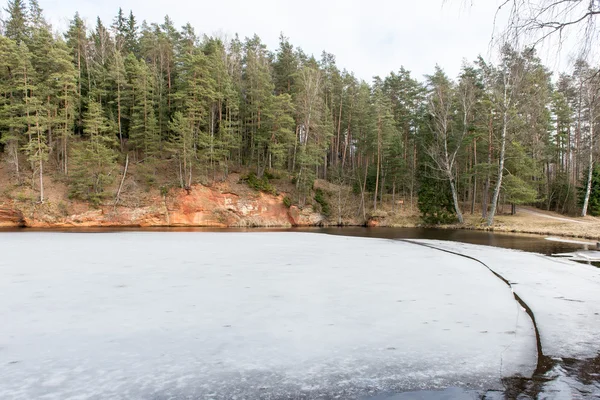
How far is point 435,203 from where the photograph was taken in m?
30.5

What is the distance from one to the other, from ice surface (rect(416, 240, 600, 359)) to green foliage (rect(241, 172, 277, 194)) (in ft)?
74.2

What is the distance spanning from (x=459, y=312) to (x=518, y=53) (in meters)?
3.23

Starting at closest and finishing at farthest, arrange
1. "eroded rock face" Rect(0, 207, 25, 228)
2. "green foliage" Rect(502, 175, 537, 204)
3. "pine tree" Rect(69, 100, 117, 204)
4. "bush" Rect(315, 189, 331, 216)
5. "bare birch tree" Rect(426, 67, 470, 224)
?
"eroded rock face" Rect(0, 207, 25, 228) < "pine tree" Rect(69, 100, 117, 204) < "green foliage" Rect(502, 175, 537, 204) < "bare birch tree" Rect(426, 67, 470, 224) < "bush" Rect(315, 189, 331, 216)

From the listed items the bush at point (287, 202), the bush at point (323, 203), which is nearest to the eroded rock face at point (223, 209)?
the bush at point (287, 202)

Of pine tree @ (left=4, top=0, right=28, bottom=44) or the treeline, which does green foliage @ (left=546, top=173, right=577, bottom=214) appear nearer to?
the treeline

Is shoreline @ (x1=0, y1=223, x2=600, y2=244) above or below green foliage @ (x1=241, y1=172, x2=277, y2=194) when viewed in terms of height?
below

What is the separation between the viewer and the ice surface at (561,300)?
3437 millimetres

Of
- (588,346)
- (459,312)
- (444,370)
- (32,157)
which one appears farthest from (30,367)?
(32,157)

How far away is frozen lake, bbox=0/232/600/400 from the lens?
2613mm

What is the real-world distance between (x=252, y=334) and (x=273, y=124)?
28.8m

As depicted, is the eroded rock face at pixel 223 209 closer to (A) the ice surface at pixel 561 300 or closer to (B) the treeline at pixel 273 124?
(B) the treeline at pixel 273 124

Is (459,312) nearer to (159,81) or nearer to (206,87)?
(206,87)

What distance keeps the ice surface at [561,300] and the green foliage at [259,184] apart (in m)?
22.6

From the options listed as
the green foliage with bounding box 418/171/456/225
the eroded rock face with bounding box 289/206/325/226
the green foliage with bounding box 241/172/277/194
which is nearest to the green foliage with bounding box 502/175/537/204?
the green foliage with bounding box 418/171/456/225
